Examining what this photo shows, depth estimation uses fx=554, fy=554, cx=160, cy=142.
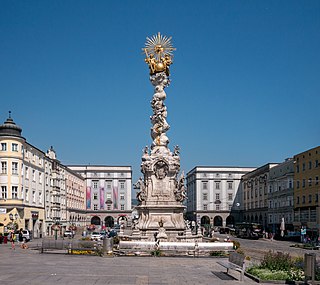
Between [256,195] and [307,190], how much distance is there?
45850 mm

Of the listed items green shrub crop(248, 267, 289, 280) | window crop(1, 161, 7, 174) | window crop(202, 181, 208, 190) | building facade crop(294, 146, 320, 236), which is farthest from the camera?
window crop(202, 181, 208, 190)

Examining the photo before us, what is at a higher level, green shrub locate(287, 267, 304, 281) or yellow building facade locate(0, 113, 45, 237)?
yellow building facade locate(0, 113, 45, 237)

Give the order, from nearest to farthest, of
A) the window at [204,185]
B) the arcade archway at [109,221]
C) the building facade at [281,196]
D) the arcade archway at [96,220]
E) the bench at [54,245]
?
1. the bench at [54,245]
2. the building facade at [281,196]
3. the arcade archway at [96,220]
4. the arcade archway at [109,221]
5. the window at [204,185]

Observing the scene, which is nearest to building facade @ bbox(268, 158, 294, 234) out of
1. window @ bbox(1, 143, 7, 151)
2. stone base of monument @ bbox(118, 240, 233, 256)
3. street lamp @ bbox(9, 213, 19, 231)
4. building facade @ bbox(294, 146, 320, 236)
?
building facade @ bbox(294, 146, 320, 236)

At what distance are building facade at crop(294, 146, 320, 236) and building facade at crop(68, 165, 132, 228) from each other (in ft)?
225

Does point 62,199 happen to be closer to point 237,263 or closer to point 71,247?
point 71,247

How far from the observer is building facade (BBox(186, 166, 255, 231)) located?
153750 mm

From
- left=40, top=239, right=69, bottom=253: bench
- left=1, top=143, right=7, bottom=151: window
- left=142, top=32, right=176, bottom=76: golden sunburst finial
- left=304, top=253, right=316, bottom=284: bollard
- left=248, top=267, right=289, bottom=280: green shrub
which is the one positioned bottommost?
left=40, top=239, right=69, bottom=253: bench

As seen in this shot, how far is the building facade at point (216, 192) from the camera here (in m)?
154

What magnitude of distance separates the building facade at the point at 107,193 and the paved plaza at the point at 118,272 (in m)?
120

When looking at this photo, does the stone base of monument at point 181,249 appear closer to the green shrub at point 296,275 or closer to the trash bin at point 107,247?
the trash bin at point 107,247

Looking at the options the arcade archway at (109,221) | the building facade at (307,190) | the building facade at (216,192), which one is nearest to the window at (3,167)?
the building facade at (307,190)

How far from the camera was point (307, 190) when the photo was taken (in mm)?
85688

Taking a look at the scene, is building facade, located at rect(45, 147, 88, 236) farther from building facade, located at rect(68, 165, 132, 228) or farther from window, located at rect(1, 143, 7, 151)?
building facade, located at rect(68, 165, 132, 228)
